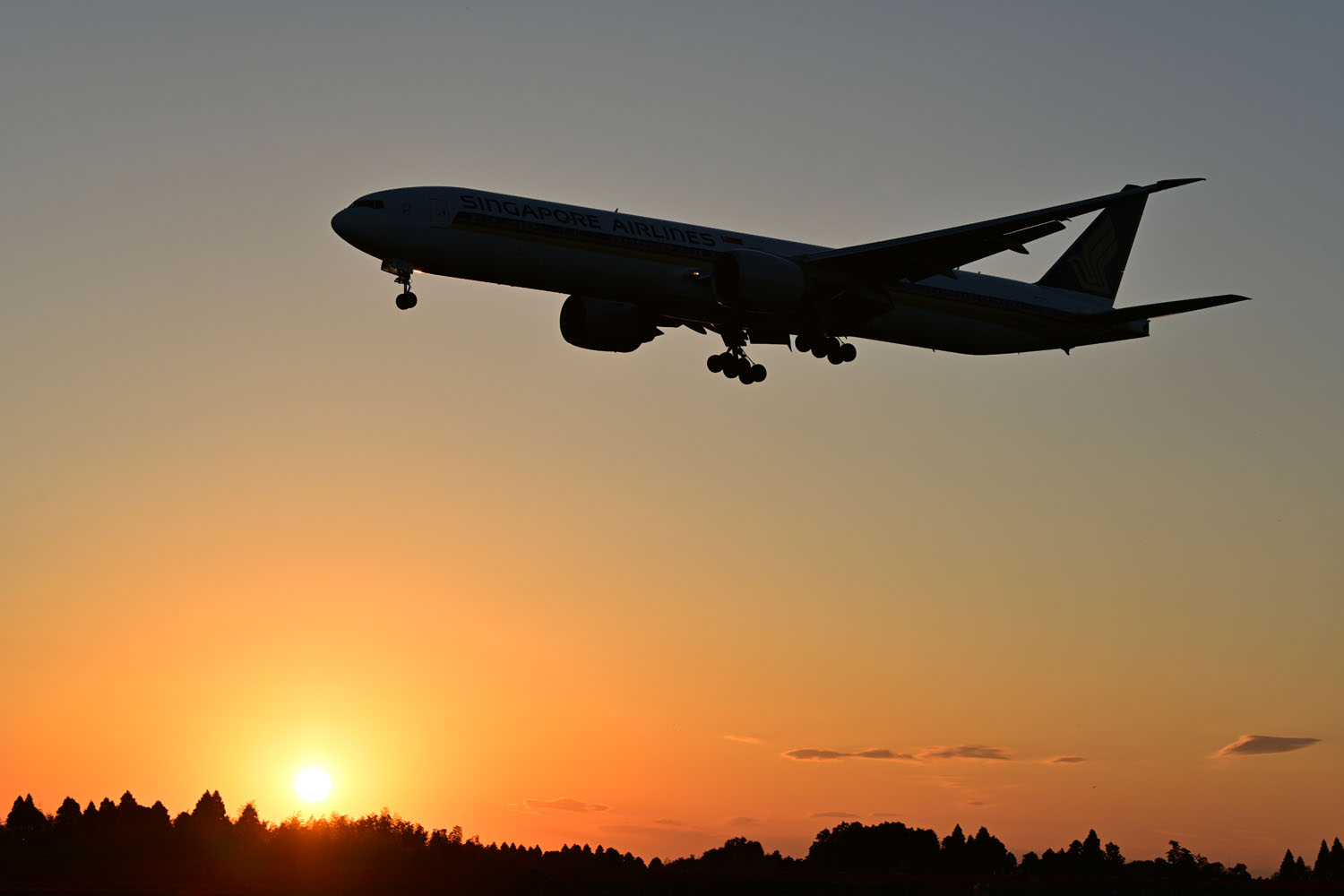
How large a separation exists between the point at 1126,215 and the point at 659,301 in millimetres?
29497

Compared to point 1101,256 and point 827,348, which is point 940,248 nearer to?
point 827,348

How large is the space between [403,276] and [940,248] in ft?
55.8

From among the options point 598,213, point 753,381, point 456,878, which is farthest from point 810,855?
point 598,213

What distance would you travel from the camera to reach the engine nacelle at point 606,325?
51.4 meters

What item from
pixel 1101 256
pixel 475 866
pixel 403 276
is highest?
pixel 1101 256

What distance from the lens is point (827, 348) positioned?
49844 mm

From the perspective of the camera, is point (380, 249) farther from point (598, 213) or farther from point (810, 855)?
point (810, 855)

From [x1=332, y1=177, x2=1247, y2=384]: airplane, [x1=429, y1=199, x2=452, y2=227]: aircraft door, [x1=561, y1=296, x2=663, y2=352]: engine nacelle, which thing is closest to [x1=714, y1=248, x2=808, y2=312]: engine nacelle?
[x1=332, y1=177, x2=1247, y2=384]: airplane

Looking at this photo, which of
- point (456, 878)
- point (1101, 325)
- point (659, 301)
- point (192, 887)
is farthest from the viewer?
point (1101, 325)

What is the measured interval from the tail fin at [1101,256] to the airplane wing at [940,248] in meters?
12.8

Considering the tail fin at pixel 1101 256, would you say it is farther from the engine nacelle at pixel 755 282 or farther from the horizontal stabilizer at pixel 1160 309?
the engine nacelle at pixel 755 282

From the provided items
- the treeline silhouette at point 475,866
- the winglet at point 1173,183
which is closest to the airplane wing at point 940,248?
the winglet at point 1173,183

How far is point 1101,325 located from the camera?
5553cm

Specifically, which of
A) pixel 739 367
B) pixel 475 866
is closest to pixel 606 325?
pixel 739 367
